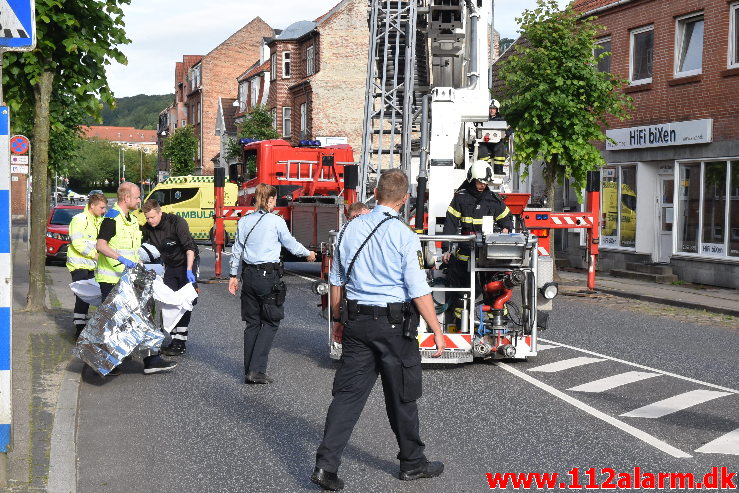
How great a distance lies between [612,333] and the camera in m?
13.4

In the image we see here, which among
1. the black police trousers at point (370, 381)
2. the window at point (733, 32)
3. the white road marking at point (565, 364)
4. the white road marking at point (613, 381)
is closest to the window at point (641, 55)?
the window at point (733, 32)

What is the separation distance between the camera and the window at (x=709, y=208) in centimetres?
2089

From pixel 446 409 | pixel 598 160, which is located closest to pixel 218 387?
pixel 446 409

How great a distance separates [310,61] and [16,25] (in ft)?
148

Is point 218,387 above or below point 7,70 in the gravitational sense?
below

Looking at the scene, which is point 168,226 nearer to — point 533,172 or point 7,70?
point 7,70

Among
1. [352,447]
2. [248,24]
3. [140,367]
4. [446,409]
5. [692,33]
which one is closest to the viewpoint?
[352,447]

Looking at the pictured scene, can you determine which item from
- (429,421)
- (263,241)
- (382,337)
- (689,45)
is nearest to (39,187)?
(263,241)

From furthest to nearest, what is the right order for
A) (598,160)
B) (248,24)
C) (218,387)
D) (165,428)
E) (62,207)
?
(248,24), (62,207), (598,160), (218,387), (165,428)

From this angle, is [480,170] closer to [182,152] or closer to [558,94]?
[558,94]

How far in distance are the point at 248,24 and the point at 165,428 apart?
70.1m

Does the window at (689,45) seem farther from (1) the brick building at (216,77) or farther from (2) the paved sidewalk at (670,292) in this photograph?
(1) the brick building at (216,77)

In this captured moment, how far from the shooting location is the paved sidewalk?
17.0 metres

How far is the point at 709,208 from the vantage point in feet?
71.4
